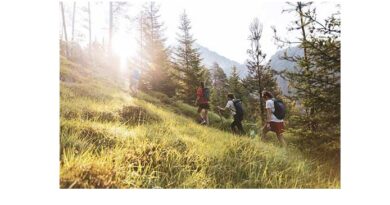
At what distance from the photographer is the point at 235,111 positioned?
588 cm

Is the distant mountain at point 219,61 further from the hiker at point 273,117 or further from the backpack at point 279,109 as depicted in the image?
the backpack at point 279,109

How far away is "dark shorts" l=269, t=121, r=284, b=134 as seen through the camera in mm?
Result: 5824

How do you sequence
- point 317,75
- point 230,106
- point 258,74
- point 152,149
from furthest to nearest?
1. point 258,74
2. point 230,106
3. point 317,75
4. point 152,149

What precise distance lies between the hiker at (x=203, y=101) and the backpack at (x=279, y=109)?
849 mm

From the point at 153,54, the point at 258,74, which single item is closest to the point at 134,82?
the point at 153,54

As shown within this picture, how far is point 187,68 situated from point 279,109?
4.17ft

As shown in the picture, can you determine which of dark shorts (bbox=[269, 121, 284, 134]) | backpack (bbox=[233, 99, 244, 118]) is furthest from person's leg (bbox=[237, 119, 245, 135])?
dark shorts (bbox=[269, 121, 284, 134])

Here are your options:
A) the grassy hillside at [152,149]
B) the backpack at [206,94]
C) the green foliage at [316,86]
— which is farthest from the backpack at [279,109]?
the backpack at [206,94]

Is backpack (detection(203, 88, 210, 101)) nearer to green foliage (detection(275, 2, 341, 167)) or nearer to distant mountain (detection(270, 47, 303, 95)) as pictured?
distant mountain (detection(270, 47, 303, 95))

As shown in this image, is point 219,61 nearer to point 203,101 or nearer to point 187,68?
point 187,68

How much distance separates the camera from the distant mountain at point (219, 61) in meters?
5.88

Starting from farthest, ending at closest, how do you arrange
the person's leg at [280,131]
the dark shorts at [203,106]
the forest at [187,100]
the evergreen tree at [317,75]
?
the dark shorts at [203,106], the person's leg at [280,131], the evergreen tree at [317,75], the forest at [187,100]

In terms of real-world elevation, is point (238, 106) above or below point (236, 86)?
below
